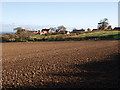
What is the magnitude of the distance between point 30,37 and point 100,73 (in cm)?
5092

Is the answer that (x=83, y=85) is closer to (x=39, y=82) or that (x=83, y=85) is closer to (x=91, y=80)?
(x=91, y=80)

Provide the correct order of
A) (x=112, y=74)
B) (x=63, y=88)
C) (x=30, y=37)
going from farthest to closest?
(x=30, y=37)
(x=112, y=74)
(x=63, y=88)

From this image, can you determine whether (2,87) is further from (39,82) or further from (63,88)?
(63,88)

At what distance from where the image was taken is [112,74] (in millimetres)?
8648

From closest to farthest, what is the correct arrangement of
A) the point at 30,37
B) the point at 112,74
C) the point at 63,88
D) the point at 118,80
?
1. the point at 63,88
2. the point at 118,80
3. the point at 112,74
4. the point at 30,37

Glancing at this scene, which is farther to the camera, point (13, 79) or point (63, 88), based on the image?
point (13, 79)

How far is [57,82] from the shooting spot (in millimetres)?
7867

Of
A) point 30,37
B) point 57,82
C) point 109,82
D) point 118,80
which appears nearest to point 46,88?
point 57,82

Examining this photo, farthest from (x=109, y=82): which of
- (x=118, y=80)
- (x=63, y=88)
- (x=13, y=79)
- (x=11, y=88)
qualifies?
(x=13, y=79)

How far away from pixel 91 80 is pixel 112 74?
5.62 ft

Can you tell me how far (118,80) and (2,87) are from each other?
6578 millimetres

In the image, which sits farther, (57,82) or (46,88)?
(57,82)

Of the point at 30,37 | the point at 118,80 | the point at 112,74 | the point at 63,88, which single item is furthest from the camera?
the point at 30,37

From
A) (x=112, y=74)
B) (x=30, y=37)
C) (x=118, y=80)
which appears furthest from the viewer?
(x=30, y=37)
